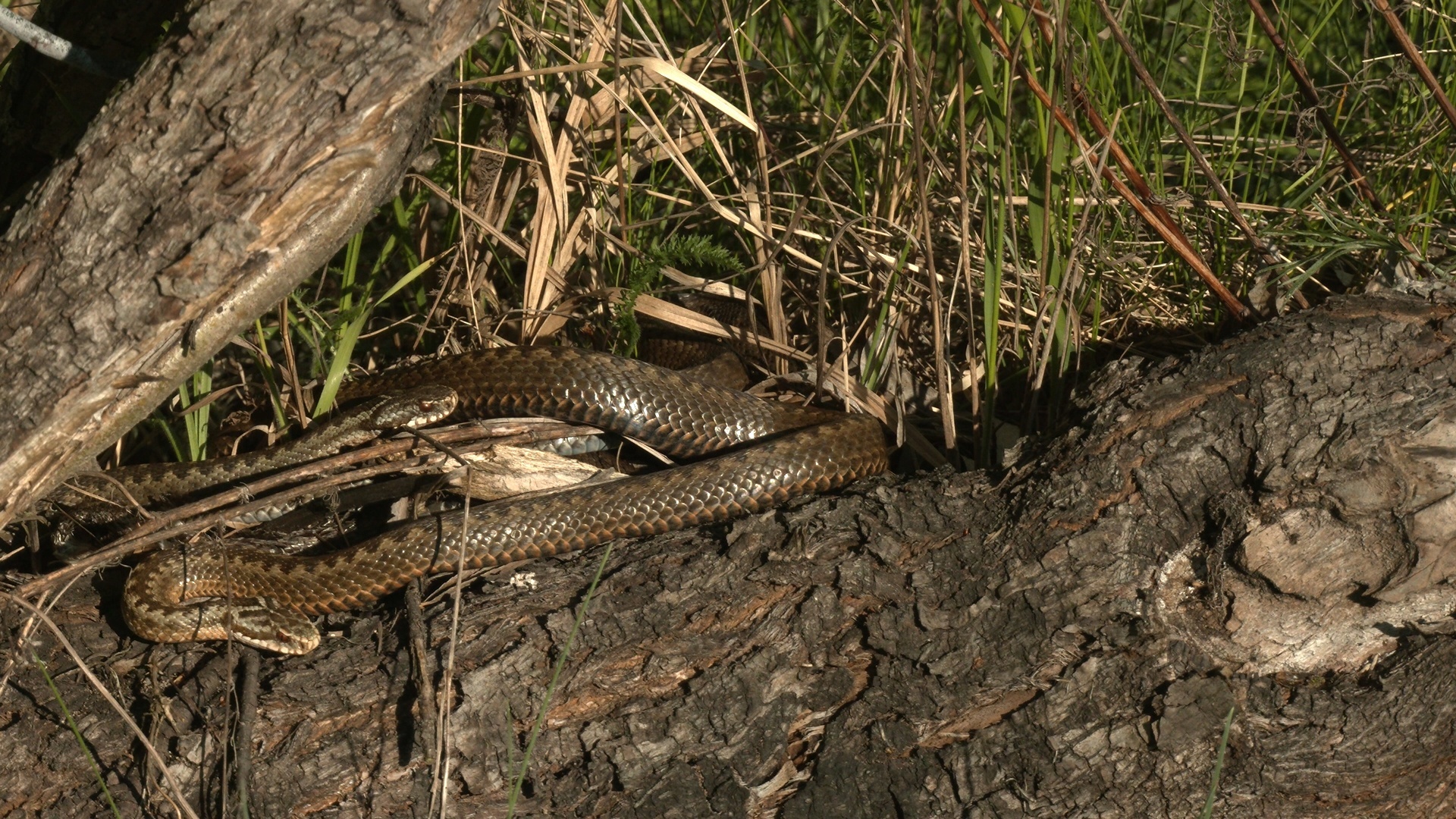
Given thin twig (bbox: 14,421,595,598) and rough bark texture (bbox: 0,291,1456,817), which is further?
thin twig (bbox: 14,421,595,598)

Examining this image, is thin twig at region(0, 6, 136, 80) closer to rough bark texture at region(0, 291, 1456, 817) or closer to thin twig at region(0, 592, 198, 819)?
thin twig at region(0, 592, 198, 819)

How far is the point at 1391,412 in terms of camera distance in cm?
343

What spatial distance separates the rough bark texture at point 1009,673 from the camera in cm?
333

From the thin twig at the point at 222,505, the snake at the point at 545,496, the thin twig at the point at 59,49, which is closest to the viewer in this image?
the thin twig at the point at 59,49

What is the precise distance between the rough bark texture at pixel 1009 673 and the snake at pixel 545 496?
40 centimetres

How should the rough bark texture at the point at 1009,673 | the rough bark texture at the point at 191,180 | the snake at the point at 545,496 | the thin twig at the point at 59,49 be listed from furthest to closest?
the snake at the point at 545,496, the rough bark texture at the point at 1009,673, the thin twig at the point at 59,49, the rough bark texture at the point at 191,180

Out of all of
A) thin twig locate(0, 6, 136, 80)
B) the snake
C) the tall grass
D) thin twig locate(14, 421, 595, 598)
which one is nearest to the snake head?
the snake

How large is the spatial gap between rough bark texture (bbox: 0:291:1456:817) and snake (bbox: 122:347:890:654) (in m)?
0.40

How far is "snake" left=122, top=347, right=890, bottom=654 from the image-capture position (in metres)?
3.93

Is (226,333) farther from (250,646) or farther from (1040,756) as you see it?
(1040,756)

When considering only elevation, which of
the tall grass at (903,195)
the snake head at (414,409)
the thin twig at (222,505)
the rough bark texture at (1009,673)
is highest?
the tall grass at (903,195)

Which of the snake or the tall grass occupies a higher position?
the tall grass

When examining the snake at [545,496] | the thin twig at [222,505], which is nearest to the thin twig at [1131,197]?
the snake at [545,496]

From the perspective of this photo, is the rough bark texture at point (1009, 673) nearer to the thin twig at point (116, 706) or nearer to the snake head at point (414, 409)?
the thin twig at point (116, 706)
